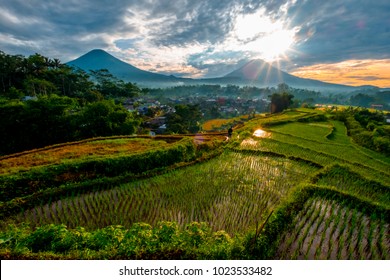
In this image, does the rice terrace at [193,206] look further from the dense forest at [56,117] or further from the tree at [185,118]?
the tree at [185,118]

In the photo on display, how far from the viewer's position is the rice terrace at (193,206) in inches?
153

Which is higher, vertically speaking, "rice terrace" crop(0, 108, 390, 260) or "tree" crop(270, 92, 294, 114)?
"tree" crop(270, 92, 294, 114)

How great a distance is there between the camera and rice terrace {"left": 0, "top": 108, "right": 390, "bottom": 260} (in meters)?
3.88

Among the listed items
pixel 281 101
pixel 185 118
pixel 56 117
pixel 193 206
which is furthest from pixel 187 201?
pixel 281 101

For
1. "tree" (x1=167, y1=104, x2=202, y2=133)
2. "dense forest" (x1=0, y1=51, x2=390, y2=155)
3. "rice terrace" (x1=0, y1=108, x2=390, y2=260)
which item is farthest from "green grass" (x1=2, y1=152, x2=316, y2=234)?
"tree" (x1=167, y1=104, x2=202, y2=133)

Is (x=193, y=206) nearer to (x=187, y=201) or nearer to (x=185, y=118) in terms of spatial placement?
(x=187, y=201)

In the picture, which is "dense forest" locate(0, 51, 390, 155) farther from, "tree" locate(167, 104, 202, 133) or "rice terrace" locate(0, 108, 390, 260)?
"rice terrace" locate(0, 108, 390, 260)

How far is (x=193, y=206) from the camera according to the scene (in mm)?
5879

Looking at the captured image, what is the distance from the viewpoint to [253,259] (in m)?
3.73

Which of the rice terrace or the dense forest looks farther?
the dense forest

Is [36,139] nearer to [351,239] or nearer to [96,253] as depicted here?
[96,253]

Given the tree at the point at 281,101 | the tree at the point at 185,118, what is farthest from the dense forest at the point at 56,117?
the tree at the point at 281,101

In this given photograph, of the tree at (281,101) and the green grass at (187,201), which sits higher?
the tree at (281,101)

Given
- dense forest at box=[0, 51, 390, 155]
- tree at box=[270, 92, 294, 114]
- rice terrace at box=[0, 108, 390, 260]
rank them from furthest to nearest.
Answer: tree at box=[270, 92, 294, 114], dense forest at box=[0, 51, 390, 155], rice terrace at box=[0, 108, 390, 260]
